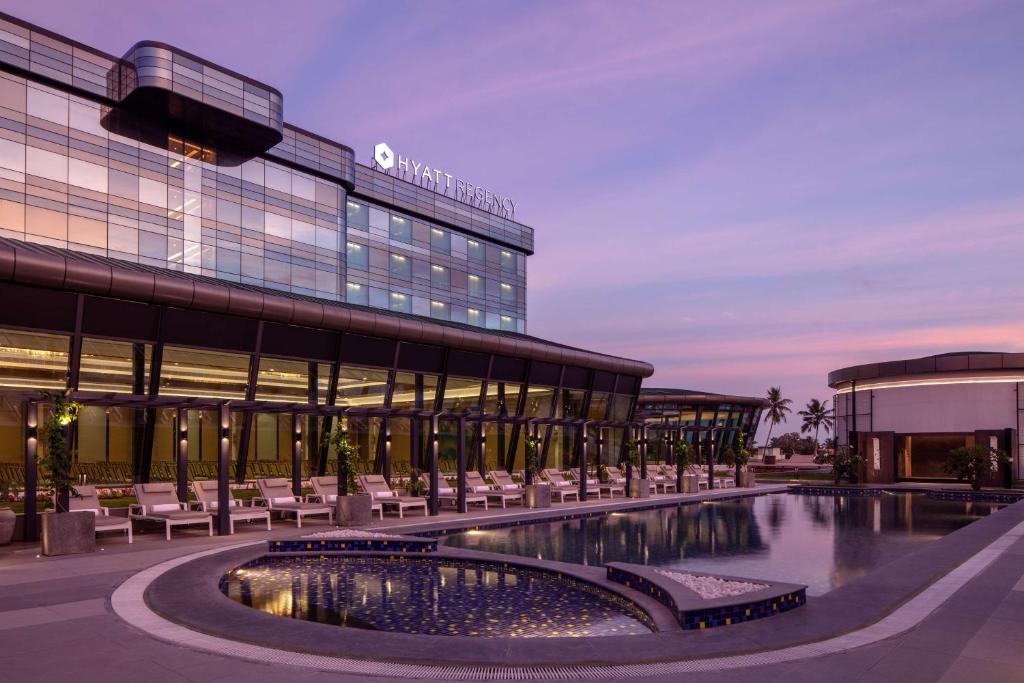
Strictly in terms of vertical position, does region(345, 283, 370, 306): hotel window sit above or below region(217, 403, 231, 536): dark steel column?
above

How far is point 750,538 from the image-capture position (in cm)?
1817

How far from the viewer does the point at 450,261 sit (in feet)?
154

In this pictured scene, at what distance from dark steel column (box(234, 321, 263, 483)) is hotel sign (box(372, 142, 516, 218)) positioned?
2138 centimetres

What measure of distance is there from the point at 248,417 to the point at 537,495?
9.47 meters

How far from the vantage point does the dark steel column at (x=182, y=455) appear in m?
18.8

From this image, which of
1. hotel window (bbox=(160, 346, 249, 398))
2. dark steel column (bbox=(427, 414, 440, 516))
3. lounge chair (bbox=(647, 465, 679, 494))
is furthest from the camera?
lounge chair (bbox=(647, 465, 679, 494))

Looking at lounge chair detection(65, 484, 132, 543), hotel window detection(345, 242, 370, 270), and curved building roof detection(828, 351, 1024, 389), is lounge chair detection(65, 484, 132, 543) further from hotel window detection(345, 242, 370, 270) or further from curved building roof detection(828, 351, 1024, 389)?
curved building roof detection(828, 351, 1024, 389)

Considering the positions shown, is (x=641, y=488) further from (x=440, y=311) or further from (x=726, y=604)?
(x=440, y=311)

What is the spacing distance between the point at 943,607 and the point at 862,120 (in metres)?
20.4

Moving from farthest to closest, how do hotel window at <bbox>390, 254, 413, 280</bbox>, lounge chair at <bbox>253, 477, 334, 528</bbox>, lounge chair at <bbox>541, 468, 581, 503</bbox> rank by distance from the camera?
hotel window at <bbox>390, 254, 413, 280</bbox>
lounge chair at <bbox>541, 468, 581, 503</bbox>
lounge chair at <bbox>253, 477, 334, 528</bbox>

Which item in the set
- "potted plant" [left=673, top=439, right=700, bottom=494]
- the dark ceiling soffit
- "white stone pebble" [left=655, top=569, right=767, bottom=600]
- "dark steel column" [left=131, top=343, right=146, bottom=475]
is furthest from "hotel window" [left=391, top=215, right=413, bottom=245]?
"white stone pebble" [left=655, top=569, right=767, bottom=600]

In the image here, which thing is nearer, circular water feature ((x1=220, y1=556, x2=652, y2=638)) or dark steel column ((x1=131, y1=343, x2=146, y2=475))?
circular water feature ((x1=220, y1=556, x2=652, y2=638))

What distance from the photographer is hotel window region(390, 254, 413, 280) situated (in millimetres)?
43438

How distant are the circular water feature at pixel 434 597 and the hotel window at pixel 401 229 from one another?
104 feet
